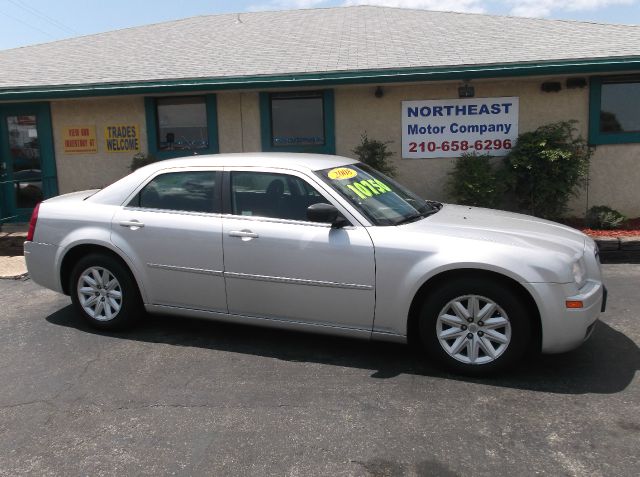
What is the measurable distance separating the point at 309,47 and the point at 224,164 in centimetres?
632

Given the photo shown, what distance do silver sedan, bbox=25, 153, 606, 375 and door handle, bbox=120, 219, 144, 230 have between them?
0.01m

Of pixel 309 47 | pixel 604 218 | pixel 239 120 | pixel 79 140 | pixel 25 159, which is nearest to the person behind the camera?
pixel 604 218

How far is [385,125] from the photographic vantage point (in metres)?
9.35

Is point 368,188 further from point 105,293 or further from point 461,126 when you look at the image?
point 461,126

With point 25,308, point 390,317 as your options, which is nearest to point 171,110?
point 25,308

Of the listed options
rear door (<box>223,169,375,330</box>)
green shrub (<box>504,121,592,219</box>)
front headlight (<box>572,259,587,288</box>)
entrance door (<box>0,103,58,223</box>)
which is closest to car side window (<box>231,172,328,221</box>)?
rear door (<box>223,169,375,330</box>)

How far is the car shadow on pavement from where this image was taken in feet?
13.2

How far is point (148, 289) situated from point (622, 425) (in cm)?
365

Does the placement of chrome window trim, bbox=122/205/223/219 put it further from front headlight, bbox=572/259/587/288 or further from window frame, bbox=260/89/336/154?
window frame, bbox=260/89/336/154

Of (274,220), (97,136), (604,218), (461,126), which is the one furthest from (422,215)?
(97,136)

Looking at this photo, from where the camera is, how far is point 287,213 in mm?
4590

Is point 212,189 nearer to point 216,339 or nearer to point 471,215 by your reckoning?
point 216,339

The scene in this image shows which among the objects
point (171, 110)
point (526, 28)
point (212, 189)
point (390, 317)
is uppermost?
point (526, 28)

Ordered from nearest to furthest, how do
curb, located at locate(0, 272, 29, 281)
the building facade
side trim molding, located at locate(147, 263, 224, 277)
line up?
side trim molding, located at locate(147, 263, 224, 277) < curb, located at locate(0, 272, 29, 281) < the building facade
